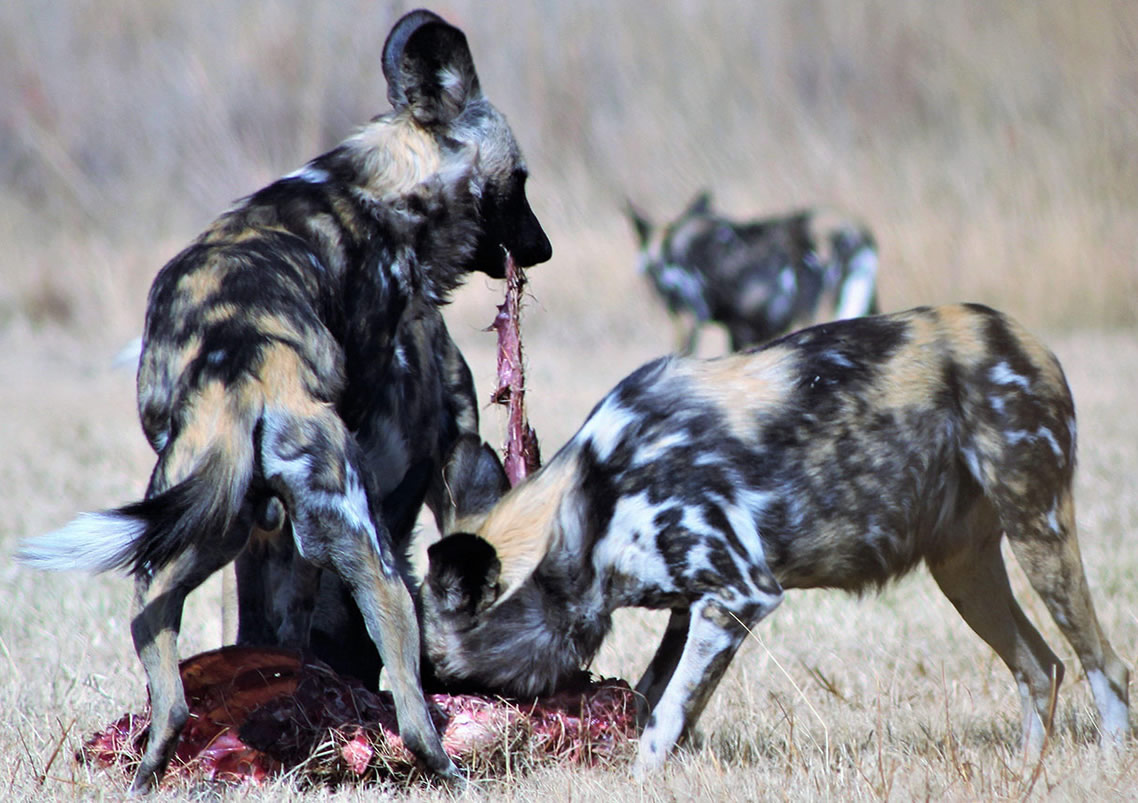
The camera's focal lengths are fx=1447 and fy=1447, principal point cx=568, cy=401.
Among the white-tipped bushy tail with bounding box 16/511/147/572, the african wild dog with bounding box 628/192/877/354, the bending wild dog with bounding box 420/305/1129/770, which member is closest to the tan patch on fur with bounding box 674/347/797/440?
the bending wild dog with bounding box 420/305/1129/770

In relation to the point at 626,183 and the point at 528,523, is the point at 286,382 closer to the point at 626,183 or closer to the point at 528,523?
the point at 528,523

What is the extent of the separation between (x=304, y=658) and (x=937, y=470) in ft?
5.18

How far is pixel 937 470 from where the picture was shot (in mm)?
3541

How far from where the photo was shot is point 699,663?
3.16 m

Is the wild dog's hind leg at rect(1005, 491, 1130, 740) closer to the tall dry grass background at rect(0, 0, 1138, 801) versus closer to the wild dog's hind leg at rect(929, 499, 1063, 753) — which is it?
the wild dog's hind leg at rect(929, 499, 1063, 753)

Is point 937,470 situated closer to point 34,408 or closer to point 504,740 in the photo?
point 504,740

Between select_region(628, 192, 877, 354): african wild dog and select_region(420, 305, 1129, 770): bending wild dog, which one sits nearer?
select_region(420, 305, 1129, 770): bending wild dog

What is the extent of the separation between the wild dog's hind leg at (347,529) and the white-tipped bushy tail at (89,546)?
0.91ft

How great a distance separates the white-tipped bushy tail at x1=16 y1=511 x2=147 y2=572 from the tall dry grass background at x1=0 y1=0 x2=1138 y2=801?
1363mm

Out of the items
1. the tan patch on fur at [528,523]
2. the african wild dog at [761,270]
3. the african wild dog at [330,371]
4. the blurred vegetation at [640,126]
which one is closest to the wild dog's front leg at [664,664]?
the tan patch on fur at [528,523]

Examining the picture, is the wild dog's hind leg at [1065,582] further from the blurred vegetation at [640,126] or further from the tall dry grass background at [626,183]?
the blurred vegetation at [640,126]

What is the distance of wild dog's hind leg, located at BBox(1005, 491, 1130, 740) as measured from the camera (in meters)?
3.48

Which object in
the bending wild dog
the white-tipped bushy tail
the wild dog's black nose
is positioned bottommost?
the bending wild dog

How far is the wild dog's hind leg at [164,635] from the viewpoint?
2.67 m
